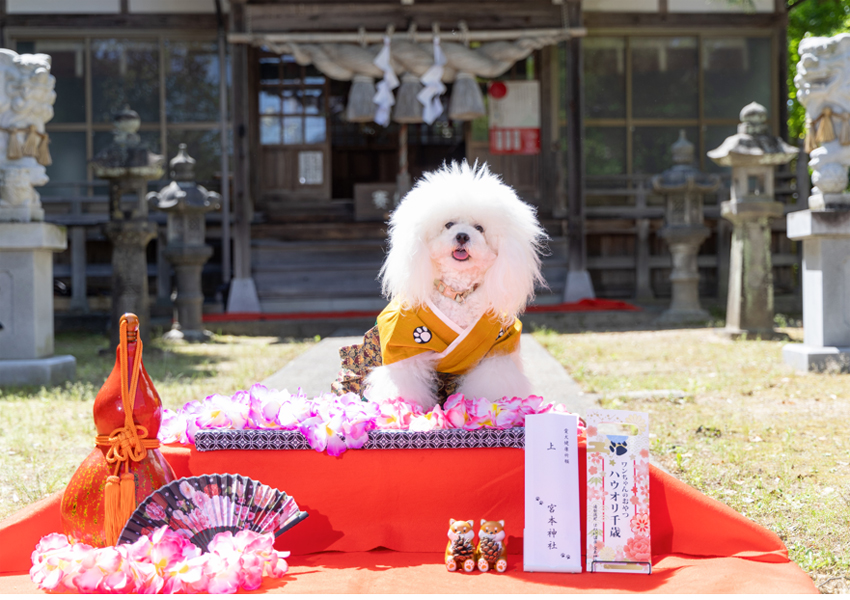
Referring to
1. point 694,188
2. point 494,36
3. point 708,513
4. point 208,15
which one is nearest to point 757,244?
point 694,188

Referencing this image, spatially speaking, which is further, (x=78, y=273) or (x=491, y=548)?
(x=78, y=273)

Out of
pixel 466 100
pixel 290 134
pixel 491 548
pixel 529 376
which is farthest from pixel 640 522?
pixel 290 134

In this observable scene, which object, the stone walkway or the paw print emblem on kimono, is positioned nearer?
the paw print emblem on kimono

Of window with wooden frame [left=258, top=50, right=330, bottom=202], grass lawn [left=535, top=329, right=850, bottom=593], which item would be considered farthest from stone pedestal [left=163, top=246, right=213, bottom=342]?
grass lawn [left=535, top=329, right=850, bottom=593]

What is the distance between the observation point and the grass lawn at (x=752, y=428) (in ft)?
8.59

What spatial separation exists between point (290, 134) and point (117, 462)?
1024 centimetres

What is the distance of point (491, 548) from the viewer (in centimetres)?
216

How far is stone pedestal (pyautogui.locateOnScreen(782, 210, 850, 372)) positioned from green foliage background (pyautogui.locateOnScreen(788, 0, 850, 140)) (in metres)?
6.65

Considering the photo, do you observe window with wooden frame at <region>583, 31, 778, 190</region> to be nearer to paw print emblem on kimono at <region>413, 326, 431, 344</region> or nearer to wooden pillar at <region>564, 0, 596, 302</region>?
wooden pillar at <region>564, 0, 596, 302</region>

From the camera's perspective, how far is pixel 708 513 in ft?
7.48

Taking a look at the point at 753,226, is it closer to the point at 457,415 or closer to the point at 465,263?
the point at 465,263

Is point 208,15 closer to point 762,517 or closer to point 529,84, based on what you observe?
point 529,84

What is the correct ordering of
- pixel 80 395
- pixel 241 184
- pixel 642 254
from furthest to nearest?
pixel 642 254 < pixel 241 184 < pixel 80 395

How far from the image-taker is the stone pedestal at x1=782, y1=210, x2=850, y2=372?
5562mm
